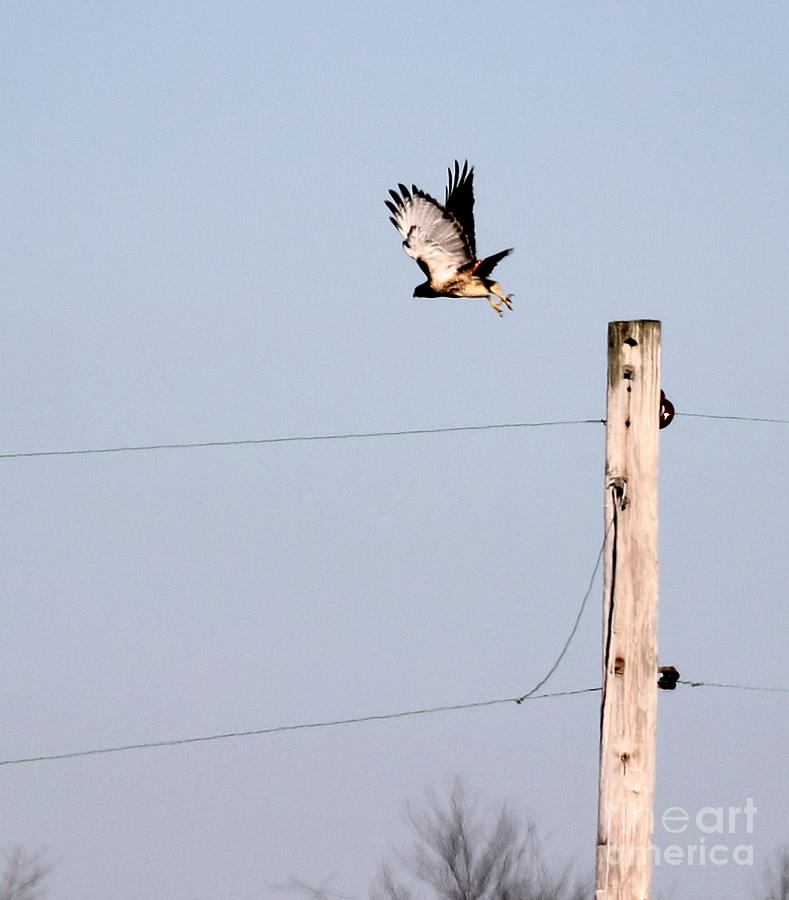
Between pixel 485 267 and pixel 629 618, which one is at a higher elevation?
pixel 485 267

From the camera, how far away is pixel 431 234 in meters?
12.9

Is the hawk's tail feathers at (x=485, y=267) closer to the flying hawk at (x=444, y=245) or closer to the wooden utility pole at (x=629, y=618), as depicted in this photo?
the flying hawk at (x=444, y=245)

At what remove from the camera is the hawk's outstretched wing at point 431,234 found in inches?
505

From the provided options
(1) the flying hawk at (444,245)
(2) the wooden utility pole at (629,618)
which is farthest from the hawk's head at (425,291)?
(2) the wooden utility pole at (629,618)

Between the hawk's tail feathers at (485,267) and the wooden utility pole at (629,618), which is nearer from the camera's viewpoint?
the wooden utility pole at (629,618)

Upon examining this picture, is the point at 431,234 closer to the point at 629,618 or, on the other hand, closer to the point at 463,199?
the point at 463,199

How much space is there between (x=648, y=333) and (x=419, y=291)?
3808 mm

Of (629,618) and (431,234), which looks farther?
(431,234)

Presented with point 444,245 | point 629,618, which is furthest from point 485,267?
point 629,618

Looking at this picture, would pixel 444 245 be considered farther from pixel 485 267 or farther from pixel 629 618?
pixel 629 618

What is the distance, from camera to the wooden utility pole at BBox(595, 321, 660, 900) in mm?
9227

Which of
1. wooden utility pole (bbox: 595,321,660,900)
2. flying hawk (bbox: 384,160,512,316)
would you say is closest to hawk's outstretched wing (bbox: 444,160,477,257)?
flying hawk (bbox: 384,160,512,316)

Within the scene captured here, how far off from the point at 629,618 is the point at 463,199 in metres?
4.50

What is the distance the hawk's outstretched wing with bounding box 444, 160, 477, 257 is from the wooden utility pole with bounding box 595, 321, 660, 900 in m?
3.60
